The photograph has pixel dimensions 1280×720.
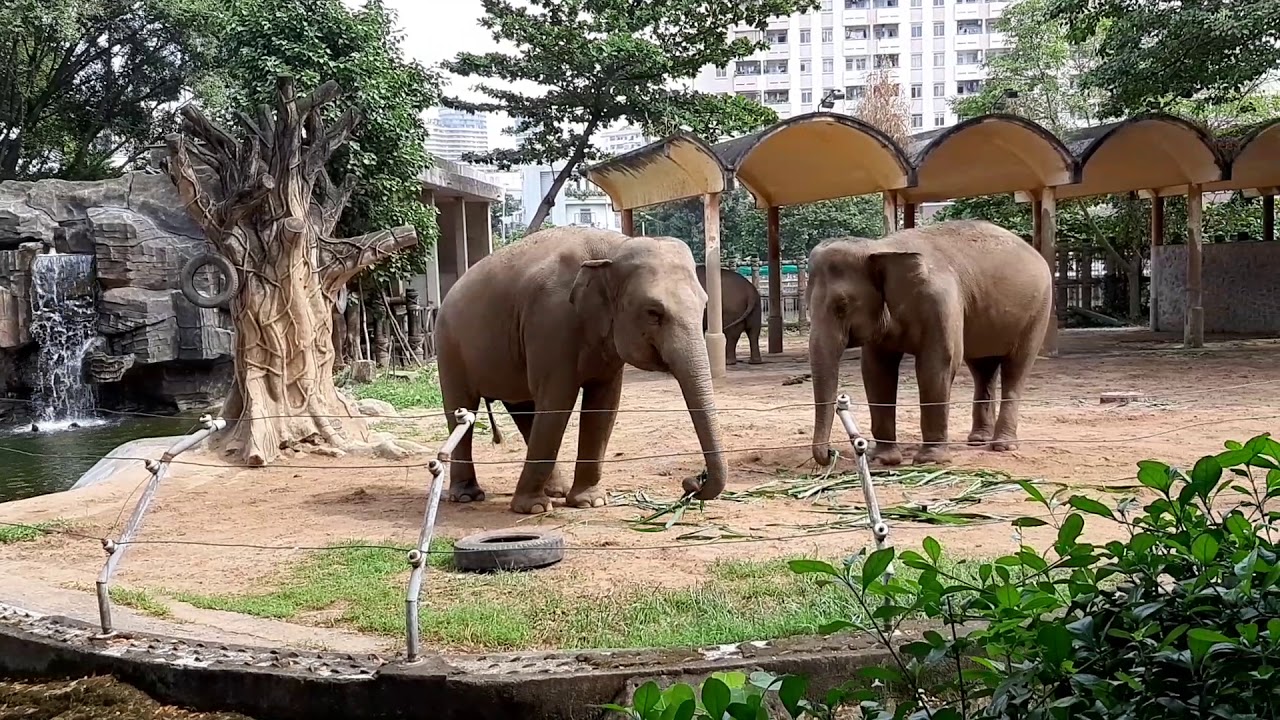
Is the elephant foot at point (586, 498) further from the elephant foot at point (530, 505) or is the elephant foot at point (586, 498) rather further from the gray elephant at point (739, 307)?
the gray elephant at point (739, 307)

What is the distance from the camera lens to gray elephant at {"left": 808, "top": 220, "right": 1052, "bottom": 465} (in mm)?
8258

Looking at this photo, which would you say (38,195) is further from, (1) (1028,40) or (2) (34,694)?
(1) (1028,40)

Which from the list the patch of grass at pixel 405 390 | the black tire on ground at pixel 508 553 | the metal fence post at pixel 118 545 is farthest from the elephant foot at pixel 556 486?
the patch of grass at pixel 405 390

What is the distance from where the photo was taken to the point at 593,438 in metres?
7.16

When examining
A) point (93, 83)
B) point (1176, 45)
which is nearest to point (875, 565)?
point (1176, 45)

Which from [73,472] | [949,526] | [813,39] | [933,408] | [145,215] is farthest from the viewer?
[813,39]

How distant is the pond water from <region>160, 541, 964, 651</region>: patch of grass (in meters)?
5.20

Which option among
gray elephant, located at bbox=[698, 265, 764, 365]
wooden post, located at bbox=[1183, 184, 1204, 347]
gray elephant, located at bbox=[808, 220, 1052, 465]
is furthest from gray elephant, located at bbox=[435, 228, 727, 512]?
wooden post, located at bbox=[1183, 184, 1204, 347]

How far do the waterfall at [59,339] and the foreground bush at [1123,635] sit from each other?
18.3 m

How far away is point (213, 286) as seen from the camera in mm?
18281

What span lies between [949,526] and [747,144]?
947cm

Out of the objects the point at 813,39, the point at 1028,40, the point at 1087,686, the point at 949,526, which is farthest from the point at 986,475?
the point at 813,39

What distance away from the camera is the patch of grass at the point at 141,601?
16.8 feet

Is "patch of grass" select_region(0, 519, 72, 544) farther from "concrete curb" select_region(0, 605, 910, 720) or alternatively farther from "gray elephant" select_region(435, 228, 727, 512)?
"concrete curb" select_region(0, 605, 910, 720)
